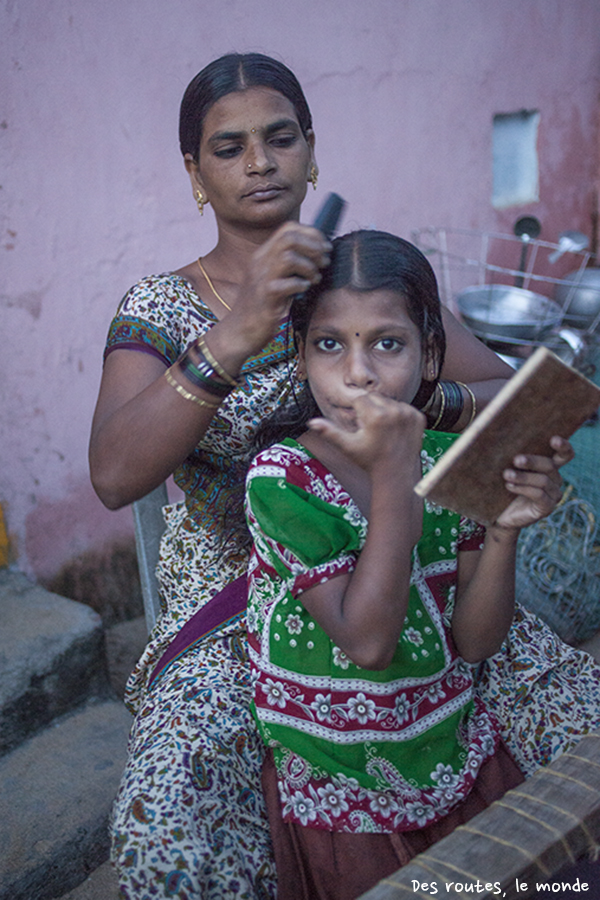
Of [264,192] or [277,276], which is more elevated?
[264,192]

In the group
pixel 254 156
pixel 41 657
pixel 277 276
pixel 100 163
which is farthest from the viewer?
pixel 100 163

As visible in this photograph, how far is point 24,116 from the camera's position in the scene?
7.95 ft

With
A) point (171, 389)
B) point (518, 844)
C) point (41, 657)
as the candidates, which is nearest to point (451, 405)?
point (171, 389)

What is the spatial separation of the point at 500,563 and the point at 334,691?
332 millimetres

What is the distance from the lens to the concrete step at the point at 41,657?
2268 millimetres

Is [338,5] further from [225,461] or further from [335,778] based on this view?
[335,778]

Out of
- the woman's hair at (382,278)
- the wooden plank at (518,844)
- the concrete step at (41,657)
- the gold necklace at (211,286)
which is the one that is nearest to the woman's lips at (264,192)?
the gold necklace at (211,286)

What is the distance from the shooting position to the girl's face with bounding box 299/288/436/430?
4.00ft

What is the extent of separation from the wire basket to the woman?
3.95 feet

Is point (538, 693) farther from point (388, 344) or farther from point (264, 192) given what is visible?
point (264, 192)

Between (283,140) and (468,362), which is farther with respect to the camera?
(468,362)

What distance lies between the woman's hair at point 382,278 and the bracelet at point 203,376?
0.60 feet

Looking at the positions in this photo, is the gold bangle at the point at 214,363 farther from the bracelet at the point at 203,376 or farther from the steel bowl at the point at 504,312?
the steel bowl at the point at 504,312

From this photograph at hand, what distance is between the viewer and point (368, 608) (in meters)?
1.07
